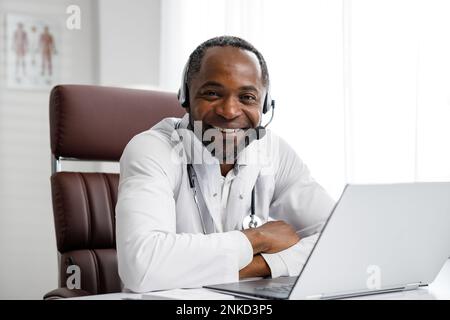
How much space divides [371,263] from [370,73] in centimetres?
130

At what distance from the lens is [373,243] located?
0.87m

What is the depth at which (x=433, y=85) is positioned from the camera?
1.89 m

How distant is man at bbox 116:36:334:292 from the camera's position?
110 centimetres

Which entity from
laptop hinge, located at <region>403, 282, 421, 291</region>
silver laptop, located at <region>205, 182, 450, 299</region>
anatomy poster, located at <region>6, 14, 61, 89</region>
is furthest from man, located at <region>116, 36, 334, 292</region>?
anatomy poster, located at <region>6, 14, 61, 89</region>

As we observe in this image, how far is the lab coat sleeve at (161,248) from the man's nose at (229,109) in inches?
9.1

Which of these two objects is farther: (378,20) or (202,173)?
(378,20)

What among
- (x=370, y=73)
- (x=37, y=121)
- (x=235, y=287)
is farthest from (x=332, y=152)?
(x=37, y=121)

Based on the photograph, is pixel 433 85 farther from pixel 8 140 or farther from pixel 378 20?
pixel 8 140

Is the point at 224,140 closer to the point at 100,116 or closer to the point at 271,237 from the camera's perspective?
the point at 271,237

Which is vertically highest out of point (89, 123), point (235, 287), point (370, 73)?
point (370, 73)

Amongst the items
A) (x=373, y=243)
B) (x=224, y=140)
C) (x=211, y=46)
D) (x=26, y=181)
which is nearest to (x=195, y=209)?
(x=224, y=140)

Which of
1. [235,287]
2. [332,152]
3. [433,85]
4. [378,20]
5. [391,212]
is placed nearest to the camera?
[391,212]

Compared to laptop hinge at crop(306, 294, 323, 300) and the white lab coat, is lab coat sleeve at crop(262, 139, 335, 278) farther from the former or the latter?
laptop hinge at crop(306, 294, 323, 300)

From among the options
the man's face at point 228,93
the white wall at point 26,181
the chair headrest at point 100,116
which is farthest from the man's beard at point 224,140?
the white wall at point 26,181
